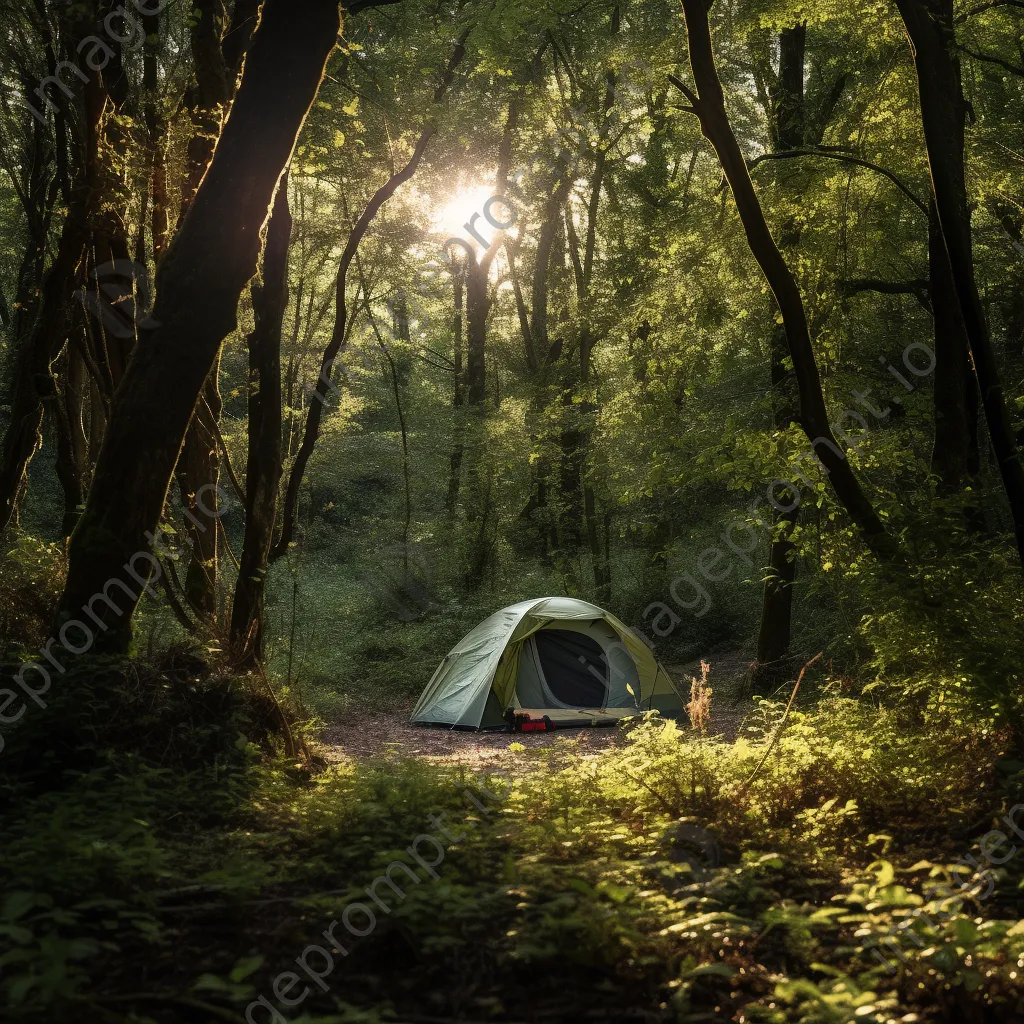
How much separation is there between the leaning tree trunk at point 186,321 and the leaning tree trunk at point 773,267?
8.17ft

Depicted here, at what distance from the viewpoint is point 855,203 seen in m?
9.52

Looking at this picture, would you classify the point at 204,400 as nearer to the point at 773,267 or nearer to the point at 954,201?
the point at 773,267

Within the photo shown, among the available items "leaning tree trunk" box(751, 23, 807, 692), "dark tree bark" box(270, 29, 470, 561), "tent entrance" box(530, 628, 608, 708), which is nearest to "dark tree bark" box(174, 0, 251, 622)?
"dark tree bark" box(270, 29, 470, 561)

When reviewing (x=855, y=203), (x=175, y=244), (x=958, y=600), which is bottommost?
(x=958, y=600)

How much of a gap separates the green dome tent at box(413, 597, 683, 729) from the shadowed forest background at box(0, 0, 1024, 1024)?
72cm

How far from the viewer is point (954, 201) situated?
5.83m

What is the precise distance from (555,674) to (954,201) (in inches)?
330

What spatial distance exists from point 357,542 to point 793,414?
15259 millimetres

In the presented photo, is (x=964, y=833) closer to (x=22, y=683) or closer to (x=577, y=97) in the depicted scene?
(x=22, y=683)

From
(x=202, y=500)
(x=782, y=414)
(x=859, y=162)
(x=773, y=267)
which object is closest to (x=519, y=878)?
(x=773, y=267)

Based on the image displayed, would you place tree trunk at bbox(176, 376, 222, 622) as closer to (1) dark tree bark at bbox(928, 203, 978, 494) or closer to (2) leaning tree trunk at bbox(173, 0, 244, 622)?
(2) leaning tree trunk at bbox(173, 0, 244, 622)

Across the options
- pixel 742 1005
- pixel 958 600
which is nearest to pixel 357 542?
pixel 958 600

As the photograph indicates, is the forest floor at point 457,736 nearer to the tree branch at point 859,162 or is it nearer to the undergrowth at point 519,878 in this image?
the undergrowth at point 519,878

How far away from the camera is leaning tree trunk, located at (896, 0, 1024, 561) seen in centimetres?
549
